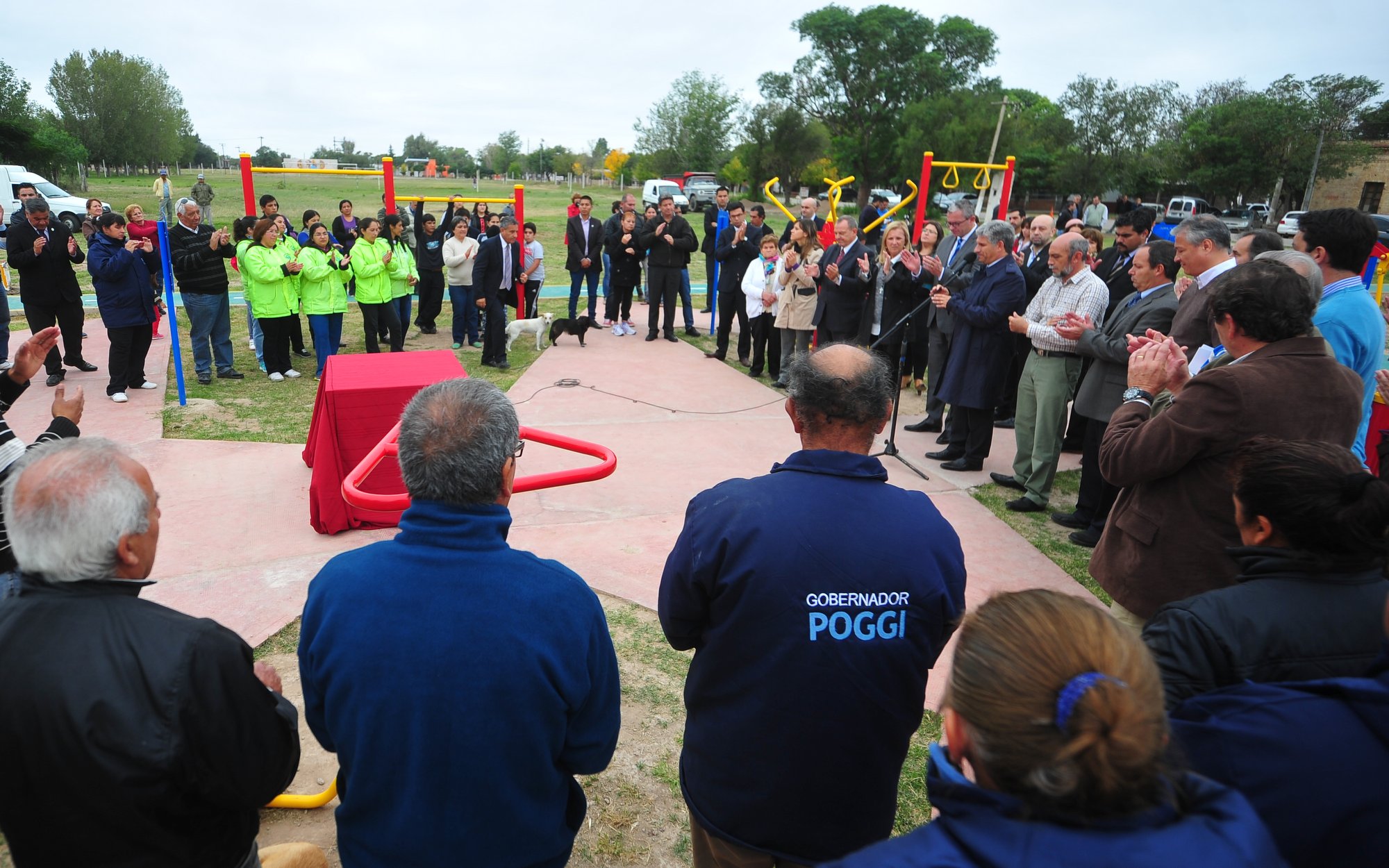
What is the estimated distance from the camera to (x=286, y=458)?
20.4 feet

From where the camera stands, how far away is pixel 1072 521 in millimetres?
5488

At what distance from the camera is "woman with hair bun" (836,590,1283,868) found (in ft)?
3.28

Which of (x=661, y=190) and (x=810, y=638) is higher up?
(x=661, y=190)

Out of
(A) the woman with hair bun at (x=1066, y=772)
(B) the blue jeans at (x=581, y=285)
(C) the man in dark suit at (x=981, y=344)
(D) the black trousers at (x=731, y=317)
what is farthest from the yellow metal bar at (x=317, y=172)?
(A) the woman with hair bun at (x=1066, y=772)

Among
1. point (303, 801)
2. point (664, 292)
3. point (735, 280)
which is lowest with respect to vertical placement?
point (303, 801)

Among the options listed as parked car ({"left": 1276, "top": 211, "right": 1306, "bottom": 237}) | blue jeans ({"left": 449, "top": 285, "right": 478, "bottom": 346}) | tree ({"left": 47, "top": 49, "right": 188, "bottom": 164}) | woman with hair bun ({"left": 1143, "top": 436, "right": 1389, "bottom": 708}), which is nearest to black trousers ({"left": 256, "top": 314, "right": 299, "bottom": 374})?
blue jeans ({"left": 449, "top": 285, "right": 478, "bottom": 346})

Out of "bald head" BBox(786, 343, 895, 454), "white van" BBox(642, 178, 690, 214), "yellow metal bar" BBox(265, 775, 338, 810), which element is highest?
"white van" BBox(642, 178, 690, 214)

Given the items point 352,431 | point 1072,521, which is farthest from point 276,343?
point 1072,521

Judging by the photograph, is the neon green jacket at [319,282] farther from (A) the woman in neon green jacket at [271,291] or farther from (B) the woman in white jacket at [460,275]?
(B) the woman in white jacket at [460,275]

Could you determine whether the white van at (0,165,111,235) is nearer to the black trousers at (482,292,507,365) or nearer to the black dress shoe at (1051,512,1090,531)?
the black trousers at (482,292,507,365)

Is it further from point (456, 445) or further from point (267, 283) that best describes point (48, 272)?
point (456, 445)

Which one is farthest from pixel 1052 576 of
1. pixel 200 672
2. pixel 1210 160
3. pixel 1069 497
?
pixel 1210 160

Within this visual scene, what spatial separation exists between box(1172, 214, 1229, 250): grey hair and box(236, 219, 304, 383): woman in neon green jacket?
756cm

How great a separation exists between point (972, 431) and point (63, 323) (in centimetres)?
858
